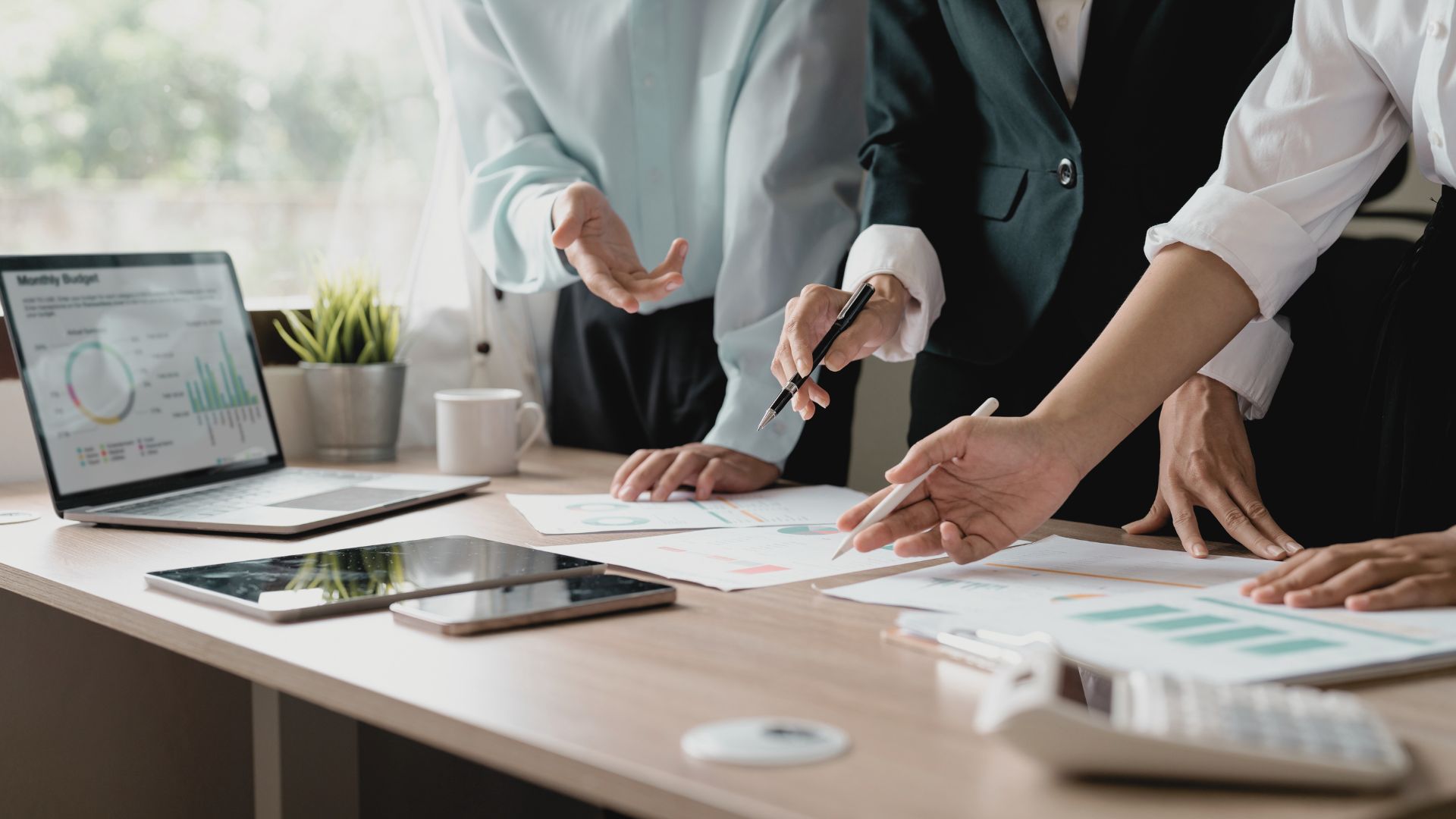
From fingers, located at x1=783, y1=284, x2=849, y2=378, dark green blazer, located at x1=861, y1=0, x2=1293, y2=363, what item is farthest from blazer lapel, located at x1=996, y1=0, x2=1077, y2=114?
fingers, located at x1=783, y1=284, x2=849, y2=378

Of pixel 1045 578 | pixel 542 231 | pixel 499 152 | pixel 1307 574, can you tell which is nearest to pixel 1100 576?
pixel 1045 578

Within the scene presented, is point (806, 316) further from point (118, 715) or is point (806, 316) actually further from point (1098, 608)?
point (118, 715)

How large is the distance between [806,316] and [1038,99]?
→ 38 cm

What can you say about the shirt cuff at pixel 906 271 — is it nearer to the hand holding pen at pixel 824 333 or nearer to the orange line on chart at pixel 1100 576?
the hand holding pen at pixel 824 333

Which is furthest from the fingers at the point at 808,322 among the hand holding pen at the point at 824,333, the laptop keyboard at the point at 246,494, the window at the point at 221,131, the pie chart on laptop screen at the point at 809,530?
the window at the point at 221,131

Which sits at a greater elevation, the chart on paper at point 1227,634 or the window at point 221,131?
the window at point 221,131

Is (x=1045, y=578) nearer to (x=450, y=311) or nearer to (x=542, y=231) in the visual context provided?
(x=542, y=231)

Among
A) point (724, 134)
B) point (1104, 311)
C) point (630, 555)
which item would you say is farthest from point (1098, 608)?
point (724, 134)

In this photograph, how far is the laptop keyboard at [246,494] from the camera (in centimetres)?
137

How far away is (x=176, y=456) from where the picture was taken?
1531mm

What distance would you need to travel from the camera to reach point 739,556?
45.7 inches

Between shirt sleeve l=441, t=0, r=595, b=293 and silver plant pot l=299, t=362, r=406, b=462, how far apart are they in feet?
0.77

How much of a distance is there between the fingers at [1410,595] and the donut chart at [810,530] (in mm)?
513

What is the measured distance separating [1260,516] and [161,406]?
121 cm
